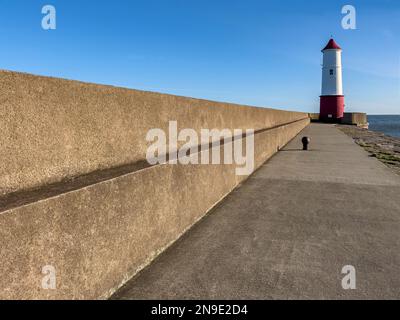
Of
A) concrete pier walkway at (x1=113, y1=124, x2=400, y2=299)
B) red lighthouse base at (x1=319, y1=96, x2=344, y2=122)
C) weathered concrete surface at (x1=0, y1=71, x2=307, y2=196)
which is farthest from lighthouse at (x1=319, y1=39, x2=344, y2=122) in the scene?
weathered concrete surface at (x1=0, y1=71, x2=307, y2=196)

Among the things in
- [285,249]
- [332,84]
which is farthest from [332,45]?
[285,249]

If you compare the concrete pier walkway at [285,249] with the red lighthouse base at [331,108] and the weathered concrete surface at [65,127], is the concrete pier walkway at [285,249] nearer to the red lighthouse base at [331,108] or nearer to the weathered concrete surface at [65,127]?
the weathered concrete surface at [65,127]

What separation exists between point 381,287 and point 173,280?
1.83 metres

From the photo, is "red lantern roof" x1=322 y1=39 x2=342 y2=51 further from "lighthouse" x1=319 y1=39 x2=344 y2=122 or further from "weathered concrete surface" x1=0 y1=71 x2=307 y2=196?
"weathered concrete surface" x1=0 y1=71 x2=307 y2=196

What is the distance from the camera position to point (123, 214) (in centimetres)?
314

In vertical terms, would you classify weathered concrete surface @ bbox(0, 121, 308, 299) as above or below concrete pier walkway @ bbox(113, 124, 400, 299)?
above

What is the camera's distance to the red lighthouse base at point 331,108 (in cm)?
4744

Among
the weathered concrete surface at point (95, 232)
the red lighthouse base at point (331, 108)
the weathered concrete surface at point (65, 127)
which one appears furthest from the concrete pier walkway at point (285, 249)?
the red lighthouse base at point (331, 108)

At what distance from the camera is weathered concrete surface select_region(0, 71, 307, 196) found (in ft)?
8.25

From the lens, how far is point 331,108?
47938 millimetres

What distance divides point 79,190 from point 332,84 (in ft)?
162

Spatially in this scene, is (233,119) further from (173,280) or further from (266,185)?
(173,280)

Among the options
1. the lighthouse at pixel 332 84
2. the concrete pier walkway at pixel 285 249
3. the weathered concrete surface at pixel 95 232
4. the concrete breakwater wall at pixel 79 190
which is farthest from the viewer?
the lighthouse at pixel 332 84

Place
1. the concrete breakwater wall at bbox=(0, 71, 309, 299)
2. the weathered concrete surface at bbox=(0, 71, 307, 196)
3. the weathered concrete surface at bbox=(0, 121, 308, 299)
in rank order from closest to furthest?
the weathered concrete surface at bbox=(0, 121, 308, 299), the concrete breakwater wall at bbox=(0, 71, 309, 299), the weathered concrete surface at bbox=(0, 71, 307, 196)
